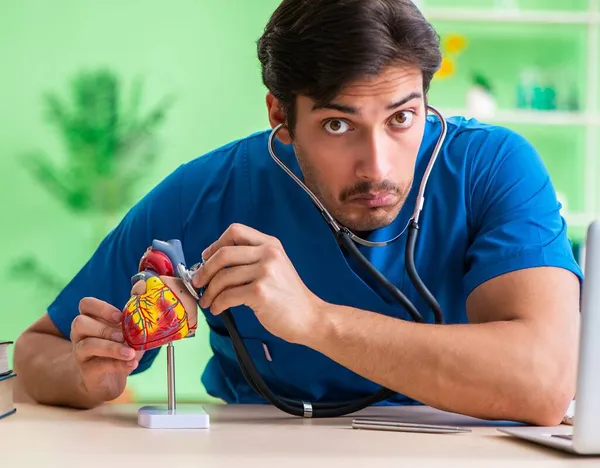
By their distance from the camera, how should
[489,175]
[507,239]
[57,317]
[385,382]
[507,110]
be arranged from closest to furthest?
[385,382] < [507,239] < [489,175] < [57,317] < [507,110]

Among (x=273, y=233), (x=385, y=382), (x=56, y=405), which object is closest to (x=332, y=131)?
(x=273, y=233)

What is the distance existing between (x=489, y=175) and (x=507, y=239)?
16cm

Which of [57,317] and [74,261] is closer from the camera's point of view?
[57,317]

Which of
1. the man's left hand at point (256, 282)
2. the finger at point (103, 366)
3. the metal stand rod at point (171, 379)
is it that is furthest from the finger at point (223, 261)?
the finger at point (103, 366)

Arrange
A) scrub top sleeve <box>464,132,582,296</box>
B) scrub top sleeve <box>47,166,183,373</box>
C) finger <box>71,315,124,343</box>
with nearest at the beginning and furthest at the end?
finger <box>71,315,124,343</box>, scrub top sleeve <box>464,132,582,296</box>, scrub top sleeve <box>47,166,183,373</box>

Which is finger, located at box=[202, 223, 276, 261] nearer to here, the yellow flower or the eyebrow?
the eyebrow

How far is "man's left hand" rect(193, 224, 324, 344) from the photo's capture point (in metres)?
1.25

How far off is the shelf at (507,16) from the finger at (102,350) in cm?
309

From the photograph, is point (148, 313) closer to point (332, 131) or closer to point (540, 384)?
point (332, 131)

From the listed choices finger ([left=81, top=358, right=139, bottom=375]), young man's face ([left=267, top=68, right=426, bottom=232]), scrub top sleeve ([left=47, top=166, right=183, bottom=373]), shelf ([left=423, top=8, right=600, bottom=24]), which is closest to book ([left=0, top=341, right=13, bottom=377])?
finger ([left=81, top=358, right=139, bottom=375])

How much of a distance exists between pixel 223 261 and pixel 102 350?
0.78ft

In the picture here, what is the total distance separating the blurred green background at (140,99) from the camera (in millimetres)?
4379

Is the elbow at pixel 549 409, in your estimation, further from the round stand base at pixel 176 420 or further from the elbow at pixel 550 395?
the round stand base at pixel 176 420

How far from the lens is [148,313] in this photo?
48.1 inches
